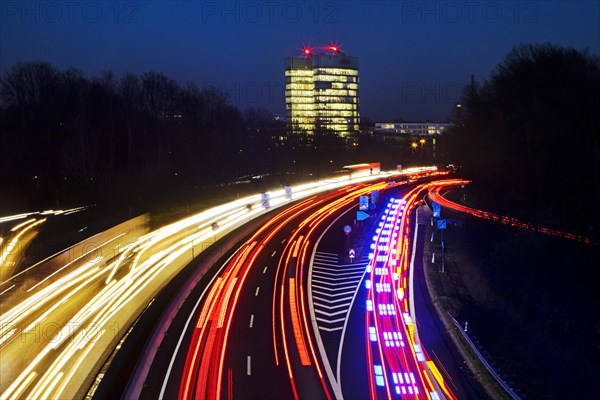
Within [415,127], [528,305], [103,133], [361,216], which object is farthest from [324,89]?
[528,305]

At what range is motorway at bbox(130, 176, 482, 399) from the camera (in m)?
14.4

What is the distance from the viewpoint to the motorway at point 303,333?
14.4 meters

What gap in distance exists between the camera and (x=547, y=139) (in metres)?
30.5

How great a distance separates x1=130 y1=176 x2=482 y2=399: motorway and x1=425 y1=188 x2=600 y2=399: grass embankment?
1.58 meters

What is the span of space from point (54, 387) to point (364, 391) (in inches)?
304

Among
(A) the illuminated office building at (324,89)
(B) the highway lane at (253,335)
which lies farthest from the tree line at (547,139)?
(A) the illuminated office building at (324,89)

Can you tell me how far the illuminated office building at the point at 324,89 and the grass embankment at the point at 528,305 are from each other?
120628mm

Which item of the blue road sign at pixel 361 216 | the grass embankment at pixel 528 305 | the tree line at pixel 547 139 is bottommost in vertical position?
the grass embankment at pixel 528 305

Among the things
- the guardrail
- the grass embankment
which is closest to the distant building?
the grass embankment

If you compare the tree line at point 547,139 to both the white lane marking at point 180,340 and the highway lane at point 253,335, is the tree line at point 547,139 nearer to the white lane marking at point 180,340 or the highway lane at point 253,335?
the highway lane at point 253,335

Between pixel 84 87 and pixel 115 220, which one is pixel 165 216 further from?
pixel 84 87

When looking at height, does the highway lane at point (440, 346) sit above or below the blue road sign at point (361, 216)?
below

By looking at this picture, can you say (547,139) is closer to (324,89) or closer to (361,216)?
(361,216)

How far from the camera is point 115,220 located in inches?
1335
